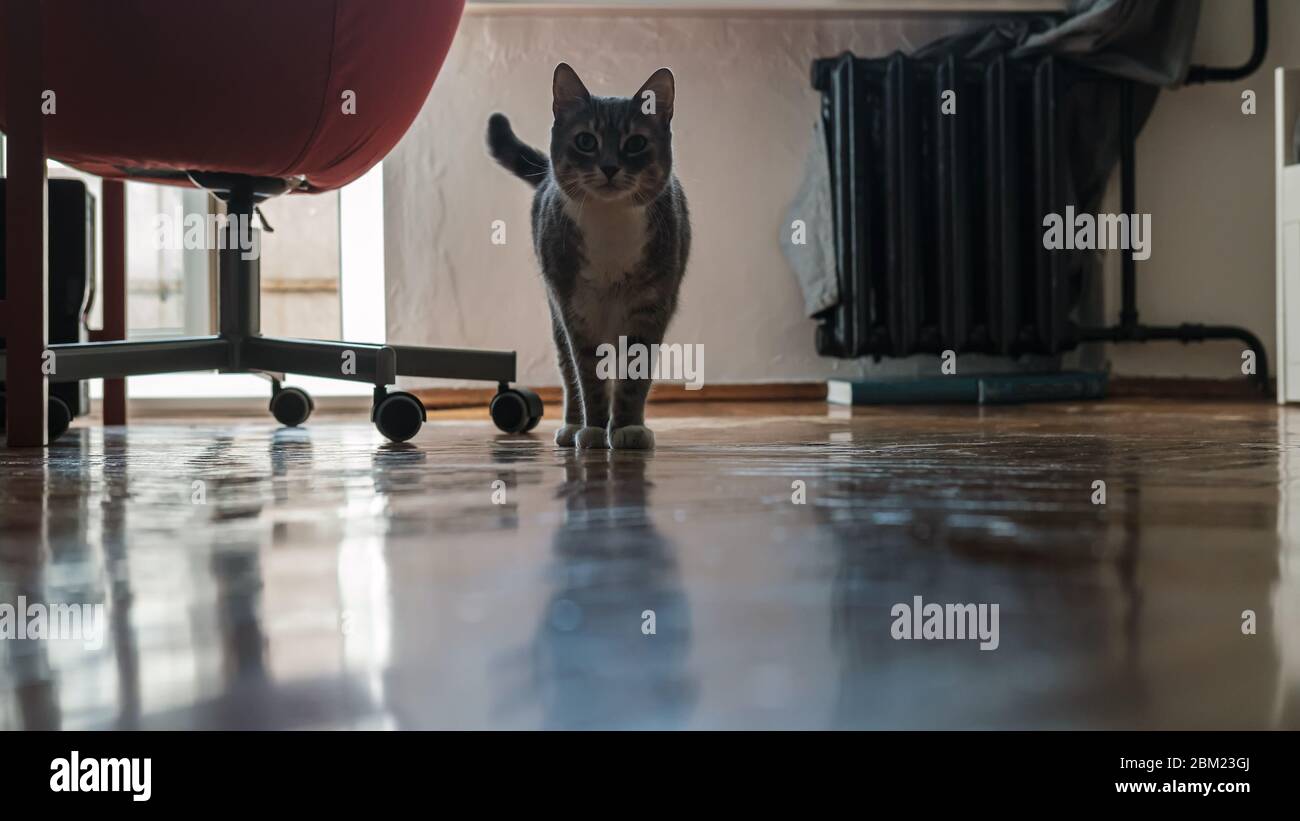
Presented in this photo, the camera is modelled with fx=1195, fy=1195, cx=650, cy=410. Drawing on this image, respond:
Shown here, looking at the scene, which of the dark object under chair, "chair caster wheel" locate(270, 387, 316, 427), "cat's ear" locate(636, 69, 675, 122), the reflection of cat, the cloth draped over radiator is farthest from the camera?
the cloth draped over radiator

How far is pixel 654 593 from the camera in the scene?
24.3 inches

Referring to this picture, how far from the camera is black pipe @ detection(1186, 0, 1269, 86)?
3.29 m

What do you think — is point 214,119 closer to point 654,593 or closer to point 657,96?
point 657,96

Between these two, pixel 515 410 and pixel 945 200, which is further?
pixel 945 200

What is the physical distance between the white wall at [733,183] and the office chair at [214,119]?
128 cm

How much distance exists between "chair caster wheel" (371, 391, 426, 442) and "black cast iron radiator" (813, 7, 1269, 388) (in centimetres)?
166

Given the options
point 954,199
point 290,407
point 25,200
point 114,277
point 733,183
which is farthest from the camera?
point 733,183

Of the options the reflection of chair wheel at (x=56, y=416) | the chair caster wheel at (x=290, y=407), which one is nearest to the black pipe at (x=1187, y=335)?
the chair caster wheel at (x=290, y=407)

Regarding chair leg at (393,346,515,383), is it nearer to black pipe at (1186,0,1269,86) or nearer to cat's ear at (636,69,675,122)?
cat's ear at (636,69,675,122)

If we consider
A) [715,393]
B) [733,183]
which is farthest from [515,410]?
[733,183]

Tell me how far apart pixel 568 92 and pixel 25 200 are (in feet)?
2.44

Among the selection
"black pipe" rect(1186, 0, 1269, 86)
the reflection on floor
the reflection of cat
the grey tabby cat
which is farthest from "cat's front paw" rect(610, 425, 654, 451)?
"black pipe" rect(1186, 0, 1269, 86)
